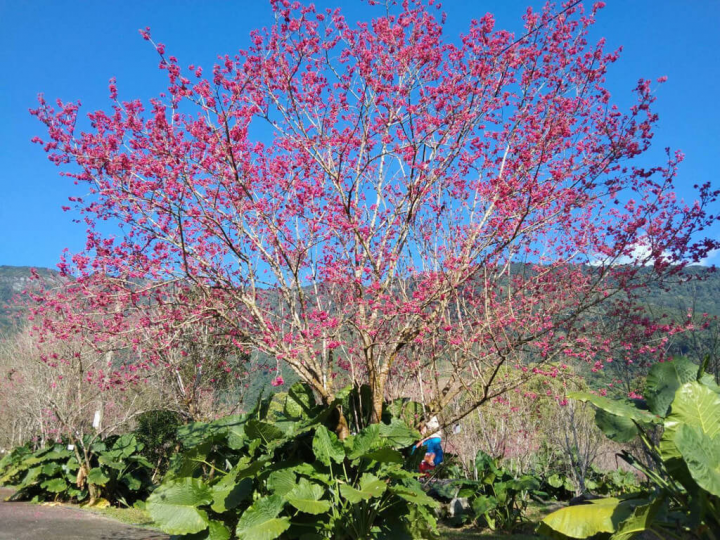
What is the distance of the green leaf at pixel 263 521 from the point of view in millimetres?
4152

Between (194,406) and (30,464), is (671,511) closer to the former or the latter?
(194,406)

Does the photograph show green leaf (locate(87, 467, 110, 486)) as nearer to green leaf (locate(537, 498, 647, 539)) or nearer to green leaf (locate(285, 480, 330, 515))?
green leaf (locate(285, 480, 330, 515))

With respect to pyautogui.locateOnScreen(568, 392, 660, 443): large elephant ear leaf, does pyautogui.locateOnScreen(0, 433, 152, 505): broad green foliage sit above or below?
below

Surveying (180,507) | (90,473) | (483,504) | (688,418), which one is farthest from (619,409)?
(90,473)

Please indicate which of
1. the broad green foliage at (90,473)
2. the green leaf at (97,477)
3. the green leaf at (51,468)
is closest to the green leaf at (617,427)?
the broad green foliage at (90,473)

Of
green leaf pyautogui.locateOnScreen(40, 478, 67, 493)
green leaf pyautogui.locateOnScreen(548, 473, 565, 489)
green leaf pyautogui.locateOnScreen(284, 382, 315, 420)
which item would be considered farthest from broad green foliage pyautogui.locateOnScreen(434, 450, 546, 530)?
green leaf pyautogui.locateOnScreen(40, 478, 67, 493)

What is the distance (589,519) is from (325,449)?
85.6 inches

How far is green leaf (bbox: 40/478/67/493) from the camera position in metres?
9.92

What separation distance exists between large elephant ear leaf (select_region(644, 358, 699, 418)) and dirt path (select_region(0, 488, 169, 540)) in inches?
234

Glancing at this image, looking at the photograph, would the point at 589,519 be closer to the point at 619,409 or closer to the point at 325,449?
the point at 619,409

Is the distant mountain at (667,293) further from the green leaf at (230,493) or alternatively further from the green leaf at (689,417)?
the green leaf at (230,493)

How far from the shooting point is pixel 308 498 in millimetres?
4391

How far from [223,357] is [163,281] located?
5.13 metres

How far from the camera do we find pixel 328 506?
430 centimetres
